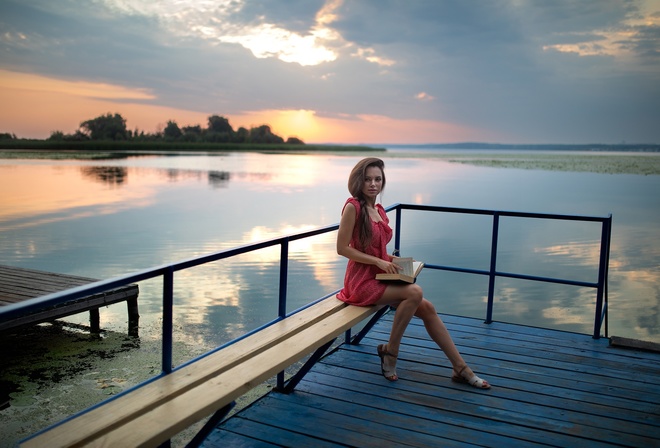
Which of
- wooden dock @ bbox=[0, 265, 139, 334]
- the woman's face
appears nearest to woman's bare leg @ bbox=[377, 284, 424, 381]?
the woman's face

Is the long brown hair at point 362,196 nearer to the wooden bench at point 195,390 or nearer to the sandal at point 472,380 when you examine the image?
the wooden bench at point 195,390

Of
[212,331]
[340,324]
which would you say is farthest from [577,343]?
[212,331]

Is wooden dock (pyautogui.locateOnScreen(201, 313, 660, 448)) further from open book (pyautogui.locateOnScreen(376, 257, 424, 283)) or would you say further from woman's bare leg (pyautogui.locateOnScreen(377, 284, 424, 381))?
open book (pyautogui.locateOnScreen(376, 257, 424, 283))

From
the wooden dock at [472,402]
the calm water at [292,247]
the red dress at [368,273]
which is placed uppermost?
the red dress at [368,273]

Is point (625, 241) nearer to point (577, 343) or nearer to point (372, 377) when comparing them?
point (577, 343)

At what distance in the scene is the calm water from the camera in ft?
28.0

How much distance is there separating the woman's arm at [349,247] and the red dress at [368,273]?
60 mm

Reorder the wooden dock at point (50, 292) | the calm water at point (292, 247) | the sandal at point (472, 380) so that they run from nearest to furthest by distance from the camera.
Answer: the sandal at point (472, 380) < the wooden dock at point (50, 292) < the calm water at point (292, 247)

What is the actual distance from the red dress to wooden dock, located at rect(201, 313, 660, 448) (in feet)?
1.72

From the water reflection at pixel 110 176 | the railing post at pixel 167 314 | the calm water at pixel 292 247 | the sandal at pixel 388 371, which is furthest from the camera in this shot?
the water reflection at pixel 110 176

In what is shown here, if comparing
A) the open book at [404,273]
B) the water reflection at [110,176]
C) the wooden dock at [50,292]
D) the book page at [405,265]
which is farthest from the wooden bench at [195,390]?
the water reflection at [110,176]

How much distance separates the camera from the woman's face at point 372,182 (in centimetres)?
354

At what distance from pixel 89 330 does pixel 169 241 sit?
25.6ft

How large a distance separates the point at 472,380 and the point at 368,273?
955 millimetres
